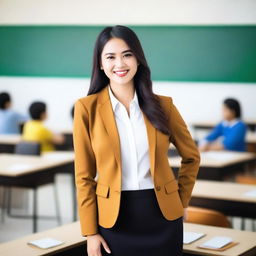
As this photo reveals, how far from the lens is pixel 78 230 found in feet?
10.6

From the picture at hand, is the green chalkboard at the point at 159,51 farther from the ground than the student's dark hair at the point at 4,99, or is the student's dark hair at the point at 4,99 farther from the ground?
the green chalkboard at the point at 159,51

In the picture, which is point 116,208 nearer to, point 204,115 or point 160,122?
point 160,122

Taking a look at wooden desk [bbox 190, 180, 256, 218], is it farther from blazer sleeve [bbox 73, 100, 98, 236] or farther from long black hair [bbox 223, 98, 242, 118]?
long black hair [bbox 223, 98, 242, 118]

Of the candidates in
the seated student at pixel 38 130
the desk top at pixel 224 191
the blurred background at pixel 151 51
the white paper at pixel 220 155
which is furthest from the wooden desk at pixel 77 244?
the blurred background at pixel 151 51

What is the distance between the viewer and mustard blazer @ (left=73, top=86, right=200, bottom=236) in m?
2.27

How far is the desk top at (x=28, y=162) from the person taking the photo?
18.0ft

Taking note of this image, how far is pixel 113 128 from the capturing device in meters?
2.29

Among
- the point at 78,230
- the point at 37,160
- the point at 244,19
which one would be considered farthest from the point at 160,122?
the point at 244,19

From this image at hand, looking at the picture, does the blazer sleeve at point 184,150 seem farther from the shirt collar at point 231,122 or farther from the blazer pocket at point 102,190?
the shirt collar at point 231,122

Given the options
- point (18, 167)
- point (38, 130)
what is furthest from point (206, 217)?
point (38, 130)

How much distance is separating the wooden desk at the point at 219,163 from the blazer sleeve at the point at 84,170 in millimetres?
3479

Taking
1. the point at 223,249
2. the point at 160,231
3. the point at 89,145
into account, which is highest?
the point at 89,145

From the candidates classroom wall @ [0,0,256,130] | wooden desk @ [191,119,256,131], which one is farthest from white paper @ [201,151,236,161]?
classroom wall @ [0,0,256,130]

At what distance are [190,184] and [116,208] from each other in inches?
14.5
